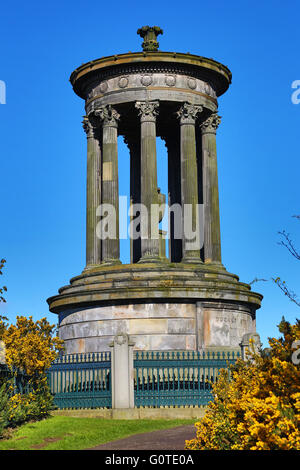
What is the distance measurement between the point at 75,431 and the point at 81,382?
222 inches

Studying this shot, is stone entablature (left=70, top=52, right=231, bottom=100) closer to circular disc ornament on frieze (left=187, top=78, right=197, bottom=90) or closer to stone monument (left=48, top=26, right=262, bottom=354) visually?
stone monument (left=48, top=26, right=262, bottom=354)

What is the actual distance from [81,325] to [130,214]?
31.4 ft

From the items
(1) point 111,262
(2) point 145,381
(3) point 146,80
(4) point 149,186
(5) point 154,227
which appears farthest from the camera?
(3) point 146,80

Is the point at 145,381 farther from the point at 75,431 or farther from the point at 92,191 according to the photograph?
the point at 92,191

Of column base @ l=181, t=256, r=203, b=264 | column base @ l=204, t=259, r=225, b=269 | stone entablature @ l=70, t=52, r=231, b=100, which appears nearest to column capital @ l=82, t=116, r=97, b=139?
stone entablature @ l=70, t=52, r=231, b=100

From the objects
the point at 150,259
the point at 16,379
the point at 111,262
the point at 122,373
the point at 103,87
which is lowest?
the point at 16,379

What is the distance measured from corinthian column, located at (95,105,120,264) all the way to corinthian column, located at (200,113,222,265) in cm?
475

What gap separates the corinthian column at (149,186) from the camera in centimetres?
3466

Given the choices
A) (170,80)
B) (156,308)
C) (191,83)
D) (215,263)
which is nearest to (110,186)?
(170,80)

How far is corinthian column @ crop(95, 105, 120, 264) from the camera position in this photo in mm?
35906

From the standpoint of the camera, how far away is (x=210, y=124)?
126 feet

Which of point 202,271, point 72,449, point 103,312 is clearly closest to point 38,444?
point 72,449

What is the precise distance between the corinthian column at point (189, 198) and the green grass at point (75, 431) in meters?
12.0

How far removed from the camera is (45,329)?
99.6ft
